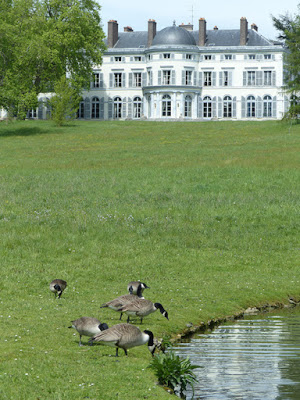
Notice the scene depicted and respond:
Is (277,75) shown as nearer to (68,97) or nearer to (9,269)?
(68,97)

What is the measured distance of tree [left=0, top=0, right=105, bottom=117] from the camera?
7444cm

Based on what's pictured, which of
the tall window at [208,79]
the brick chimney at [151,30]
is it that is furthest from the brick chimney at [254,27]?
the brick chimney at [151,30]

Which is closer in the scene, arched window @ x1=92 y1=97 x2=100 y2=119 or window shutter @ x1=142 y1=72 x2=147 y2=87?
window shutter @ x1=142 y1=72 x2=147 y2=87

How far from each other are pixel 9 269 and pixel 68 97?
61.6m

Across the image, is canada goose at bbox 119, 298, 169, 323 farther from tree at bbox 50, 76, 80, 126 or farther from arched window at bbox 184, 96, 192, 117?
arched window at bbox 184, 96, 192, 117

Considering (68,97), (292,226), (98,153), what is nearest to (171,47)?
(68,97)

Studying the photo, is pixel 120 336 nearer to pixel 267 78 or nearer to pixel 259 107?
pixel 259 107

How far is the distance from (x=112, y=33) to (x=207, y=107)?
21.5 metres

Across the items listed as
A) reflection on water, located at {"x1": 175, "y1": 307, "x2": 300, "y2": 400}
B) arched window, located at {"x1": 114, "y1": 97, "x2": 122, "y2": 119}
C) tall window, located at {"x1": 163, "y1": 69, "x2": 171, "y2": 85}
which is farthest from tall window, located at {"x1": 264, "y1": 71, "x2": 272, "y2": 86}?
reflection on water, located at {"x1": 175, "y1": 307, "x2": 300, "y2": 400}

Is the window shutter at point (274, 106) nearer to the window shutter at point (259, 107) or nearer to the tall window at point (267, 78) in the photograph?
→ the window shutter at point (259, 107)

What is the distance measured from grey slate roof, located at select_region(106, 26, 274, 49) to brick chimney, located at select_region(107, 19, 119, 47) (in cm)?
78

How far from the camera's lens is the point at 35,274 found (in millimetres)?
22438

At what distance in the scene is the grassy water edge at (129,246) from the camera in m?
13.0

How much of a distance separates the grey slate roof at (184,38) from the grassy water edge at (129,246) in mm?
57207
